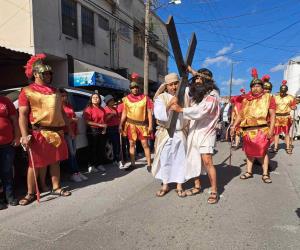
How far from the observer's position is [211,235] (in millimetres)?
3611

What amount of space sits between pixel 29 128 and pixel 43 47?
9.66 meters

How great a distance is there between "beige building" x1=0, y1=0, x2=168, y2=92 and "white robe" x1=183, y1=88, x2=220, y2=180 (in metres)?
7.90

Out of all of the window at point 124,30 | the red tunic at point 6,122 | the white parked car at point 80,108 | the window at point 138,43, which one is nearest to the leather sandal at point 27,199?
the red tunic at point 6,122

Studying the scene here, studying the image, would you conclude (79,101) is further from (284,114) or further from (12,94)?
(284,114)

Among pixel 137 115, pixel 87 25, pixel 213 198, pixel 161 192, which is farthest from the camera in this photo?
pixel 87 25

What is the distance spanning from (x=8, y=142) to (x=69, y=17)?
12.2 metres

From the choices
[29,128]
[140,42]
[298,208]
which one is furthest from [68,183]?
[140,42]

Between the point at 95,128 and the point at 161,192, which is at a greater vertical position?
the point at 95,128

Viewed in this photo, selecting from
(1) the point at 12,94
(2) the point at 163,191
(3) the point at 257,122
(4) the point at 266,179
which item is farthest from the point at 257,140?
(1) the point at 12,94

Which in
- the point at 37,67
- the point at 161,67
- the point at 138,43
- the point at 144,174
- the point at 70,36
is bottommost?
the point at 144,174

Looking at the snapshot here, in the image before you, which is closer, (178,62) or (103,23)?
(178,62)

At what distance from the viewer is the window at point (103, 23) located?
18356mm

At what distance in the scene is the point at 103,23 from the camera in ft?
61.7

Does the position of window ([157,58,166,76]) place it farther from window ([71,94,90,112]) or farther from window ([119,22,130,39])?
window ([71,94,90,112])
